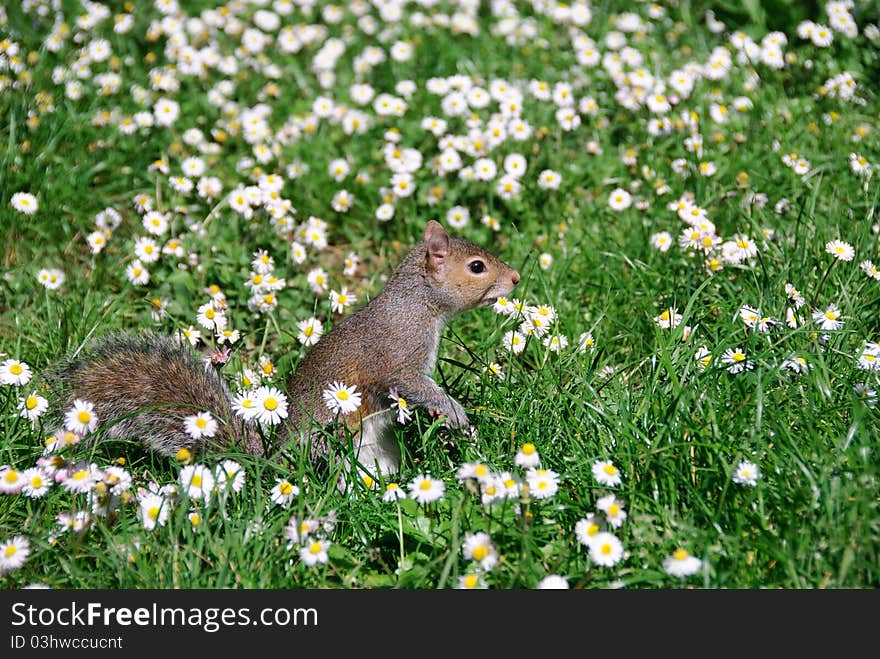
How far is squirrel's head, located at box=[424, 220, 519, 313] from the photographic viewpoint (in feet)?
11.5

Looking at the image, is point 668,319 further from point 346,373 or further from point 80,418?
point 80,418

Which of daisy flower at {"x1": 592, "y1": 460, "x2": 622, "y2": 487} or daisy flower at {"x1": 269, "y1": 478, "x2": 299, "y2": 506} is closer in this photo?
daisy flower at {"x1": 592, "y1": 460, "x2": 622, "y2": 487}

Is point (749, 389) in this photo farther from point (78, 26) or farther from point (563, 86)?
point (78, 26)

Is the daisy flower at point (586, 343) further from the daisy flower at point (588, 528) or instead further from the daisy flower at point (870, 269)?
the daisy flower at point (870, 269)

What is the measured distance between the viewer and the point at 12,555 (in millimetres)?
2555

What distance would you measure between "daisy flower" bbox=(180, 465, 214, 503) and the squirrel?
0.20 m

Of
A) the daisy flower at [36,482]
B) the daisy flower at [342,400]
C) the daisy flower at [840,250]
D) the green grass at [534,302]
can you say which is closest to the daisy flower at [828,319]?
the green grass at [534,302]

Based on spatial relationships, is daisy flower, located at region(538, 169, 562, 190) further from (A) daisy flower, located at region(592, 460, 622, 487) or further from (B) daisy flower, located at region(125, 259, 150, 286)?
(A) daisy flower, located at region(592, 460, 622, 487)

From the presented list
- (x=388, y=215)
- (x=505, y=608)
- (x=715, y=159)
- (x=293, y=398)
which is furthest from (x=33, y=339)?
(x=715, y=159)

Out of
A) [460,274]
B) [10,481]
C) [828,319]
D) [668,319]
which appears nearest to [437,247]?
[460,274]

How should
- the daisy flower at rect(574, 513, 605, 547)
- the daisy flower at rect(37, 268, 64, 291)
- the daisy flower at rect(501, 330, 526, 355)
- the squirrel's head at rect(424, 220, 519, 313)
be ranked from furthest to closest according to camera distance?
1. the daisy flower at rect(37, 268, 64, 291)
2. the squirrel's head at rect(424, 220, 519, 313)
3. the daisy flower at rect(501, 330, 526, 355)
4. the daisy flower at rect(574, 513, 605, 547)

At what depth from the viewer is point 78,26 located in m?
5.53

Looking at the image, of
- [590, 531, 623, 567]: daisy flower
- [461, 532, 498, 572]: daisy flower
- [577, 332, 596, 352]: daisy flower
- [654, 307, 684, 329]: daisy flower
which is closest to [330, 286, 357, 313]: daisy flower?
[577, 332, 596, 352]: daisy flower

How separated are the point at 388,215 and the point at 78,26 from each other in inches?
96.2
